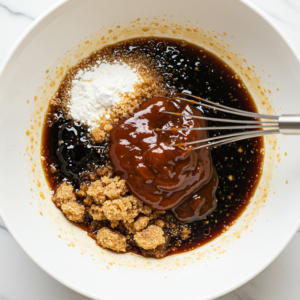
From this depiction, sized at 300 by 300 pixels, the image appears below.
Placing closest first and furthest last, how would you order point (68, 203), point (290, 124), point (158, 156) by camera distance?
1. point (290, 124)
2. point (158, 156)
3. point (68, 203)

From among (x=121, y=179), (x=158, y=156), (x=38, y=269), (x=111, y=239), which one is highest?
(x=158, y=156)

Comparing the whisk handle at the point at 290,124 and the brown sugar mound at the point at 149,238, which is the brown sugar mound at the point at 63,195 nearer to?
the brown sugar mound at the point at 149,238

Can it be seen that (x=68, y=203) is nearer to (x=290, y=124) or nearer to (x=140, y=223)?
(x=140, y=223)

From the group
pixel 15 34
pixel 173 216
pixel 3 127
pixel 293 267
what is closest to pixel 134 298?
pixel 173 216

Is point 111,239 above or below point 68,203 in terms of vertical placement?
below

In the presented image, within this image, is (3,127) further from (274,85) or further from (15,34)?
(274,85)

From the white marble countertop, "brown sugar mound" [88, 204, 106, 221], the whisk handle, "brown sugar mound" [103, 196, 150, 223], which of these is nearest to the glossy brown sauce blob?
"brown sugar mound" [103, 196, 150, 223]

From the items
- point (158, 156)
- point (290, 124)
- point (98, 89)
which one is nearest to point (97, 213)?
point (158, 156)
